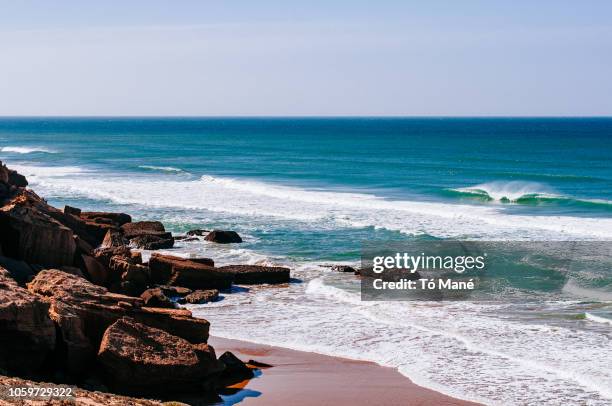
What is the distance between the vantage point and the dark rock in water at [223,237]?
97.3ft

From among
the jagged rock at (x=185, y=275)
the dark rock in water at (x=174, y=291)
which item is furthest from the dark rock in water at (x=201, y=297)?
the jagged rock at (x=185, y=275)

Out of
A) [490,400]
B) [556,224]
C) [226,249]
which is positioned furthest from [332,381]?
[556,224]

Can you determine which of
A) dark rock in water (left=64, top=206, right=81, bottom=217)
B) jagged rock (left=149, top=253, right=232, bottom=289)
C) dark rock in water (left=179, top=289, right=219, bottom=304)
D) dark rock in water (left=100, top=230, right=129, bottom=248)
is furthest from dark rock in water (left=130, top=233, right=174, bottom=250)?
dark rock in water (left=179, top=289, right=219, bottom=304)

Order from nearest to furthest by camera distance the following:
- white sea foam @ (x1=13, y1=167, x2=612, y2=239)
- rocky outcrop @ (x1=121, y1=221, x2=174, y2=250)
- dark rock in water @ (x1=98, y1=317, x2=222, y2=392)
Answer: dark rock in water @ (x1=98, y1=317, x2=222, y2=392) → rocky outcrop @ (x1=121, y1=221, x2=174, y2=250) → white sea foam @ (x1=13, y1=167, x2=612, y2=239)

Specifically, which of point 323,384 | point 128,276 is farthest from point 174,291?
point 323,384

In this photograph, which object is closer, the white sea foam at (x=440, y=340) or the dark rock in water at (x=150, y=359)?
the dark rock in water at (x=150, y=359)

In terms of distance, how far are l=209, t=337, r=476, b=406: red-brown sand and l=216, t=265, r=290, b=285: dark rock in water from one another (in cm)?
664

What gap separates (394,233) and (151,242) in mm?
9646

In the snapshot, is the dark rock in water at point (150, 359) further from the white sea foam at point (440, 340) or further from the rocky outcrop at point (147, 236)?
the rocky outcrop at point (147, 236)

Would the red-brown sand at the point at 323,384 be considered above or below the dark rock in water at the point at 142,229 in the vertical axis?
below

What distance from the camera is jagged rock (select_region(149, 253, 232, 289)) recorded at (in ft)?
71.9

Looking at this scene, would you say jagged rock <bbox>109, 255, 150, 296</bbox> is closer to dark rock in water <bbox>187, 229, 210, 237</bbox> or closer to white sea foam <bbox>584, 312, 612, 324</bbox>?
white sea foam <bbox>584, 312, 612, 324</bbox>

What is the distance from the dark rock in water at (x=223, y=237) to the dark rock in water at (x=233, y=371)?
49.2 ft

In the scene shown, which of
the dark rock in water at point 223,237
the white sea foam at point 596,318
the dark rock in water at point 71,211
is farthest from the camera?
the dark rock in water at point 223,237
